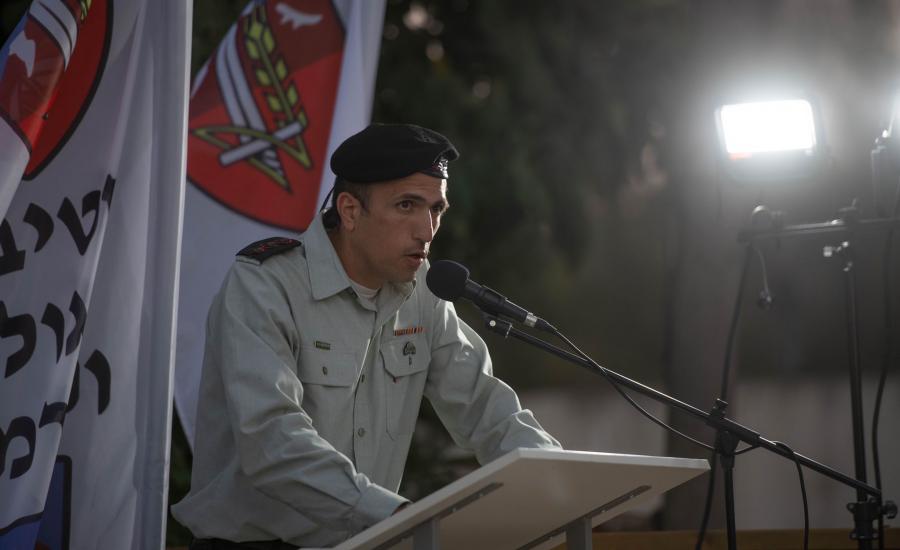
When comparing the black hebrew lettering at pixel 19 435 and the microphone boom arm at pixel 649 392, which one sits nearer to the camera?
the microphone boom arm at pixel 649 392

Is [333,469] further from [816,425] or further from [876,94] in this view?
[816,425]

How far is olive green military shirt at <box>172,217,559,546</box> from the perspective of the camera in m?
2.26

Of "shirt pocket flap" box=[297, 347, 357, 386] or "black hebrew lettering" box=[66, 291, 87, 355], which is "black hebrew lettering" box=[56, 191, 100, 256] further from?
"shirt pocket flap" box=[297, 347, 357, 386]

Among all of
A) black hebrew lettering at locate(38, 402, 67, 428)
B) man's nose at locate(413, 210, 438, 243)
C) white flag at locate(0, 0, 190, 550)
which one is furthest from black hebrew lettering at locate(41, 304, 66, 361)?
man's nose at locate(413, 210, 438, 243)

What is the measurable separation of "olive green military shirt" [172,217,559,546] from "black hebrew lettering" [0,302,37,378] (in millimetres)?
437

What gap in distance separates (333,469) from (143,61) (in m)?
1.40

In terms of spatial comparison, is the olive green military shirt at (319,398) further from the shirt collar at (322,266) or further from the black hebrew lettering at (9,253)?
the black hebrew lettering at (9,253)

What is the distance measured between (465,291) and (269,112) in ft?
5.61

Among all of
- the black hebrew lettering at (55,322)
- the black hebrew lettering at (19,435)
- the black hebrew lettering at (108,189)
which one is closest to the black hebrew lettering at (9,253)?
the black hebrew lettering at (55,322)

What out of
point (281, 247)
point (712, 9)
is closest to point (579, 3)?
point (712, 9)

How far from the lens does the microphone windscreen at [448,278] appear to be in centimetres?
244

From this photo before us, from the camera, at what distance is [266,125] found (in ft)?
12.9

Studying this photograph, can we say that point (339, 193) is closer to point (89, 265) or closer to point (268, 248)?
point (268, 248)

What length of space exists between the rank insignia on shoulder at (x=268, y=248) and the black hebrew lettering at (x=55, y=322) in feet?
1.58
